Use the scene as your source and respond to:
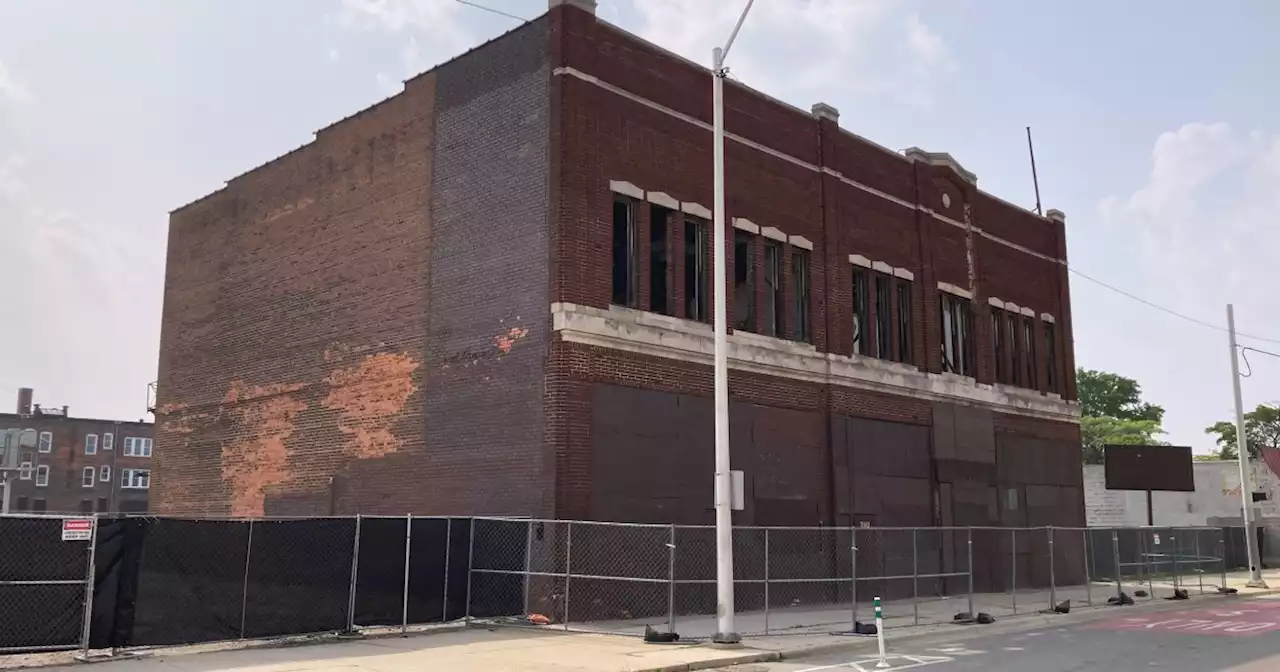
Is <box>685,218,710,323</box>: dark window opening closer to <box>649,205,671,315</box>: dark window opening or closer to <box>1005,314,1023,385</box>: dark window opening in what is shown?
<box>649,205,671,315</box>: dark window opening

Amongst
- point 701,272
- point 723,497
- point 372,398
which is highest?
point 701,272

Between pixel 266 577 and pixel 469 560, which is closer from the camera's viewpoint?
pixel 266 577

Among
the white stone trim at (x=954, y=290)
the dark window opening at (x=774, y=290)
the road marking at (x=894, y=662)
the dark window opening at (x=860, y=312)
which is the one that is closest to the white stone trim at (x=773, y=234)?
the dark window opening at (x=774, y=290)

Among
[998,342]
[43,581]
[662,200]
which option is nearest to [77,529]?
[43,581]

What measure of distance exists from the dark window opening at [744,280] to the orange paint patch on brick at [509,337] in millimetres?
5525

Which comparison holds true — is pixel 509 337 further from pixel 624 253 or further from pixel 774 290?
pixel 774 290

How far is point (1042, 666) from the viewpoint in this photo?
14.5 metres

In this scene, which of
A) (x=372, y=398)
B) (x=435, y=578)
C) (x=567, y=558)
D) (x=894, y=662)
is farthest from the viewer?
(x=372, y=398)

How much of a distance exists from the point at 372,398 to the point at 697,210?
870cm

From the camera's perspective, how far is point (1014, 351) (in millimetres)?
34312

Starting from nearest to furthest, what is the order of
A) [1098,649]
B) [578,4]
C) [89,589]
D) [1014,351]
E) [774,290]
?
1. [89,589]
2. [1098,649]
3. [578,4]
4. [774,290]
5. [1014,351]

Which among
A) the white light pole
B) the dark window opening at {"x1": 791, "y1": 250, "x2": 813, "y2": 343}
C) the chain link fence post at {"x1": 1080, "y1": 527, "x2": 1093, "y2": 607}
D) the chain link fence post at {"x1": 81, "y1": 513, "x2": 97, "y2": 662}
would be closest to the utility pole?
the chain link fence post at {"x1": 1080, "y1": 527, "x2": 1093, "y2": 607}

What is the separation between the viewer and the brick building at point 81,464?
82.7 m

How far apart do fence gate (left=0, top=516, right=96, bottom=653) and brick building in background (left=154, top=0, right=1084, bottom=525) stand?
8.03 m
